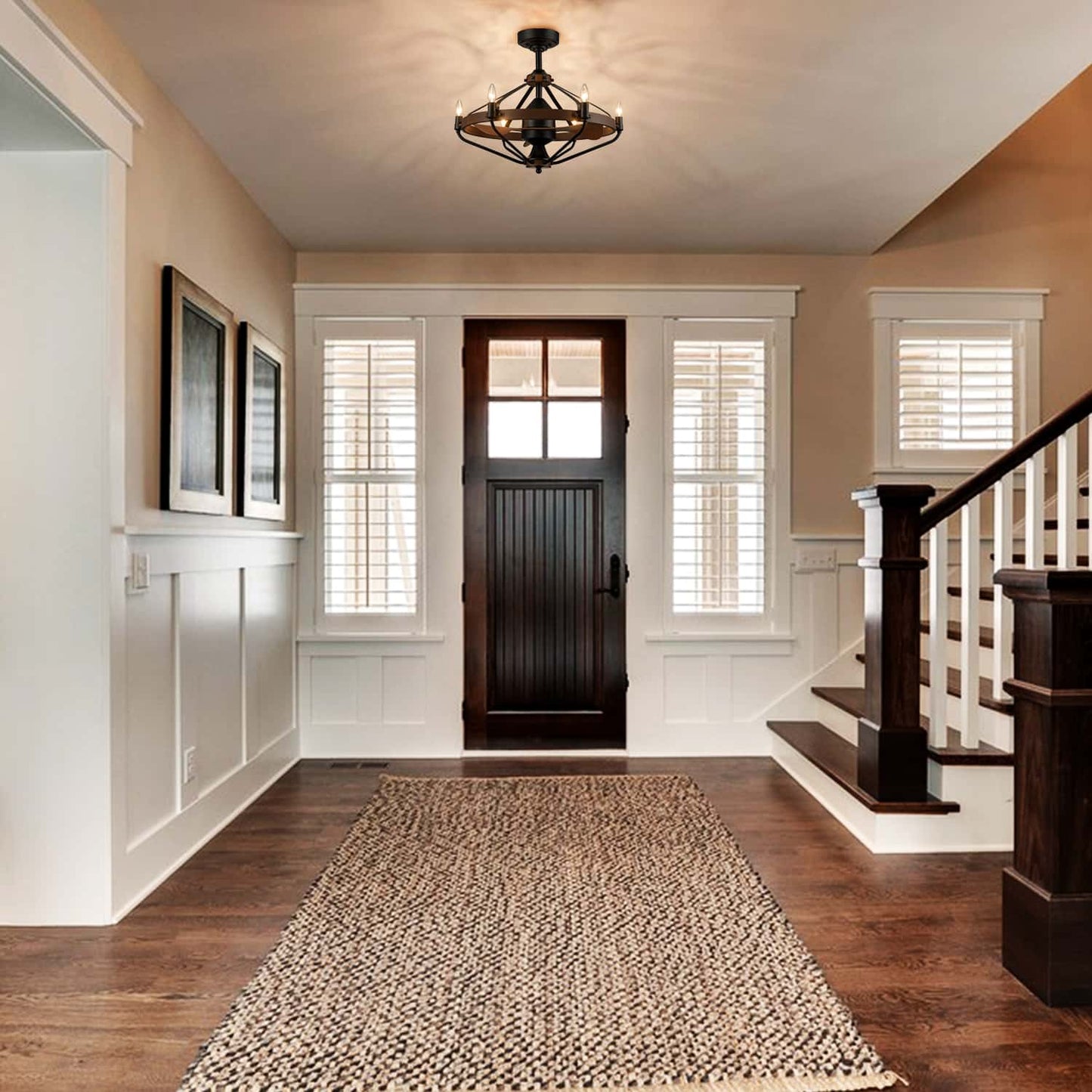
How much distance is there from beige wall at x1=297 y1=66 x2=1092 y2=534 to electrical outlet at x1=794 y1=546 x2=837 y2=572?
10cm

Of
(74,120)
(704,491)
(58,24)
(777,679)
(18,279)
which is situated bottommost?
(777,679)

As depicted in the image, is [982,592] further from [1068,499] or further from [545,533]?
[545,533]

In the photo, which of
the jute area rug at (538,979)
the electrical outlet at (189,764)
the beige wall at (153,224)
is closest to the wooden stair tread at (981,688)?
the jute area rug at (538,979)

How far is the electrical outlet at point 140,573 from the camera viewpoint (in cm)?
276

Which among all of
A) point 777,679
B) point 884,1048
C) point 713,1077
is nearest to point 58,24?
point 713,1077

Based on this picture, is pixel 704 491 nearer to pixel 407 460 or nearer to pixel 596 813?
pixel 407 460

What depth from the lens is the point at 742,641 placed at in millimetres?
4758

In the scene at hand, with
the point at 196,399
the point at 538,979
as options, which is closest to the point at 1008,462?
the point at 538,979

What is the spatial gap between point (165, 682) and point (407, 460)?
6.59 feet

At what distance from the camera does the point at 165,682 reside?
3035 mm

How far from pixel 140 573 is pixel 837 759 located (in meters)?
2.80

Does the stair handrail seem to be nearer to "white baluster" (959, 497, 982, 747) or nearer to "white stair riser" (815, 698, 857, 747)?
"white baluster" (959, 497, 982, 747)

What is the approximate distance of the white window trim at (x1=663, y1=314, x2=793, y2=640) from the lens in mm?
4770

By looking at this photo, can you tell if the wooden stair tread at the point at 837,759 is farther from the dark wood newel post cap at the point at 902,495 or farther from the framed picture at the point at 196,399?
the framed picture at the point at 196,399
